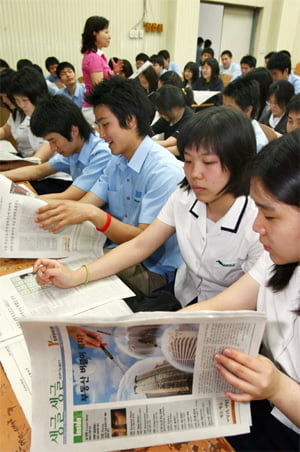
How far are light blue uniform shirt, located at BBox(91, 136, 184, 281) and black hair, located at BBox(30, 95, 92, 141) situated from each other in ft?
0.99

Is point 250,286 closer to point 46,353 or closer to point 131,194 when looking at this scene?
point 46,353

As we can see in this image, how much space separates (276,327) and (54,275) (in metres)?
0.60

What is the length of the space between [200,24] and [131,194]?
737 cm

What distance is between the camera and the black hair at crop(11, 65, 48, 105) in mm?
2293

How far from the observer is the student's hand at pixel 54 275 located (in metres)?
0.91

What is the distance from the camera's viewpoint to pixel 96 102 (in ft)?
4.55

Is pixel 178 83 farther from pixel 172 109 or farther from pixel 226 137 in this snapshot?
pixel 226 137

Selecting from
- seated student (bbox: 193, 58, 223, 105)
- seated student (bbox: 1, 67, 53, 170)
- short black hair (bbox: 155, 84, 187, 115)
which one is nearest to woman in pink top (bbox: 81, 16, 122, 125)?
short black hair (bbox: 155, 84, 187, 115)

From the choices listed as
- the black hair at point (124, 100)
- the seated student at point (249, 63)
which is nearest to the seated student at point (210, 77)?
the seated student at point (249, 63)

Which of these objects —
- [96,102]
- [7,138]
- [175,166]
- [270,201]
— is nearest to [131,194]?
[175,166]

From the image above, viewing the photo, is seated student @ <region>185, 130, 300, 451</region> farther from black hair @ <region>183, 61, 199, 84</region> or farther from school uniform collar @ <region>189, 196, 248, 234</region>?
black hair @ <region>183, 61, 199, 84</region>

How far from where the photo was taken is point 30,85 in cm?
230

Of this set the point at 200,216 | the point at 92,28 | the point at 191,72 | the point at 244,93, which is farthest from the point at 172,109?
the point at 191,72

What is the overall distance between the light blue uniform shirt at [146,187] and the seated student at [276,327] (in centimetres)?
64
